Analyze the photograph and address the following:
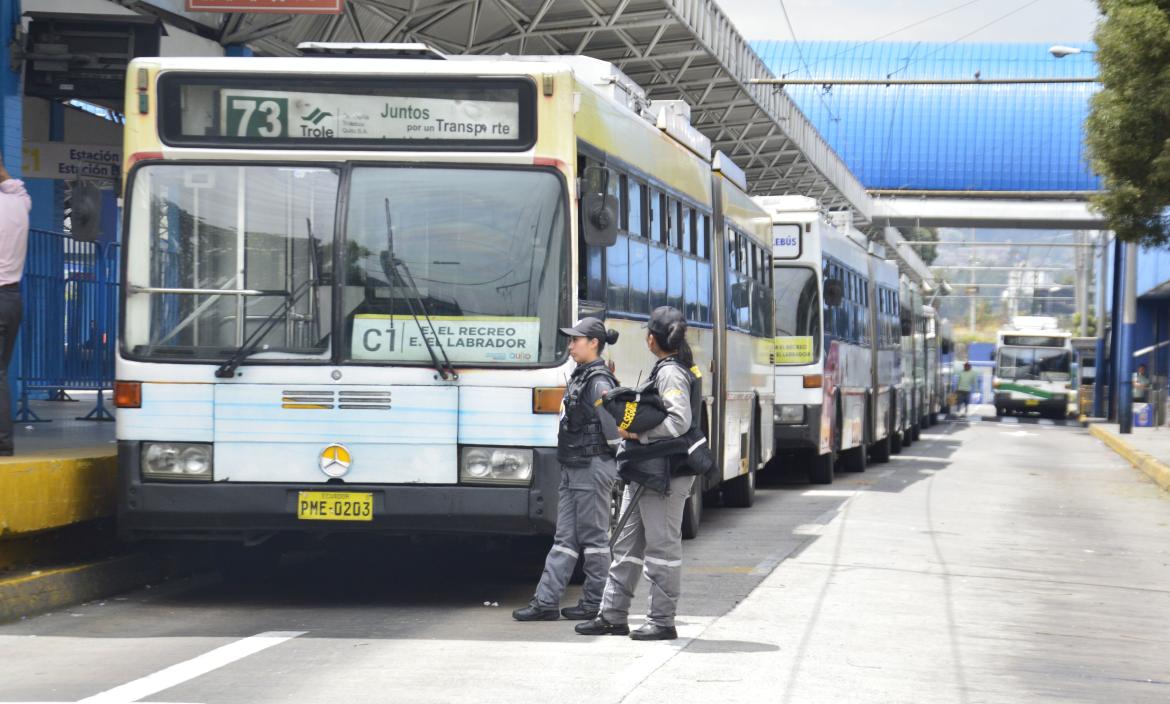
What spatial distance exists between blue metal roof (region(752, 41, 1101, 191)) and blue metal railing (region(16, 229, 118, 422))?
5466 cm

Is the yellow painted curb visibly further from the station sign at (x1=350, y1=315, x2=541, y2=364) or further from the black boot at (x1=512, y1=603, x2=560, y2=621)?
the black boot at (x1=512, y1=603, x2=560, y2=621)

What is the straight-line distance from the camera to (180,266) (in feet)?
32.0

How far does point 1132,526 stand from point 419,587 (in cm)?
961

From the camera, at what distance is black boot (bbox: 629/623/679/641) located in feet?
28.9

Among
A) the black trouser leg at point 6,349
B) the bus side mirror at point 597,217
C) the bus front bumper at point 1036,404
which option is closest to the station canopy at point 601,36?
the black trouser leg at point 6,349

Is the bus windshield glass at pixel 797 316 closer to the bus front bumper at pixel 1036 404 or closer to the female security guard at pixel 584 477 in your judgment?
the female security guard at pixel 584 477

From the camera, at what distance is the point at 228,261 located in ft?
31.9

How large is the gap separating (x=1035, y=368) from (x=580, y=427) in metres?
57.1

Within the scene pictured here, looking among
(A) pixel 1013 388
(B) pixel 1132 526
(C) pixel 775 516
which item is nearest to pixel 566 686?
(C) pixel 775 516

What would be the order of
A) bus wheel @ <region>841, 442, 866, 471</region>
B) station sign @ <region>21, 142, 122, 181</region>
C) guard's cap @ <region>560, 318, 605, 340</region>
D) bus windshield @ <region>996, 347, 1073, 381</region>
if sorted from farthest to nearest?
1. bus windshield @ <region>996, 347, 1073, 381</region>
2. bus wheel @ <region>841, 442, 866, 471</region>
3. station sign @ <region>21, 142, 122, 181</region>
4. guard's cap @ <region>560, 318, 605, 340</region>

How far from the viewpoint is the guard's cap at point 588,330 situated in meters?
9.14

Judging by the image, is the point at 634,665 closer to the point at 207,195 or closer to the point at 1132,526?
the point at 207,195

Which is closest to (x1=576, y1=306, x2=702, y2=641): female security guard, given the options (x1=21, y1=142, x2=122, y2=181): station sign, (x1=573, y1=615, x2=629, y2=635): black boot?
(x1=573, y1=615, x2=629, y2=635): black boot

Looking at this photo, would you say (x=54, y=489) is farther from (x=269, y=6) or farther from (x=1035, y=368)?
(x=1035, y=368)
